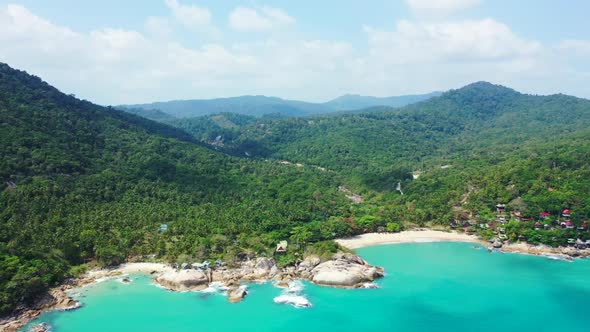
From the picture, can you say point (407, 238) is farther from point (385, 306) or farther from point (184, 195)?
point (184, 195)

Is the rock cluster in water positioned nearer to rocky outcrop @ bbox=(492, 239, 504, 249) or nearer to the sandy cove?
the sandy cove

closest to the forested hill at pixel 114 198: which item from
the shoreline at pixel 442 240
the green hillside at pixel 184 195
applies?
the green hillside at pixel 184 195

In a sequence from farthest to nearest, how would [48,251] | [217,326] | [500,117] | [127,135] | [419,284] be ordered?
1. [500,117]
2. [127,135]
3. [419,284]
4. [48,251]
5. [217,326]

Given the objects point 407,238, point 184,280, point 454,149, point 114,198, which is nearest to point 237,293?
point 184,280

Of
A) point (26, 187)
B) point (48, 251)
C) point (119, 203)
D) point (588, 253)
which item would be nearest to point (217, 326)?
point (48, 251)

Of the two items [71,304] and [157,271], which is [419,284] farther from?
[71,304]

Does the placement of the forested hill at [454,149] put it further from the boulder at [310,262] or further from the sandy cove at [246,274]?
the boulder at [310,262]

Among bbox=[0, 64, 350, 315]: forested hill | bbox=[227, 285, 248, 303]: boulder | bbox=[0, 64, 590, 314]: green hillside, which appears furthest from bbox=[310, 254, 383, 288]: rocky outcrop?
bbox=[227, 285, 248, 303]: boulder
